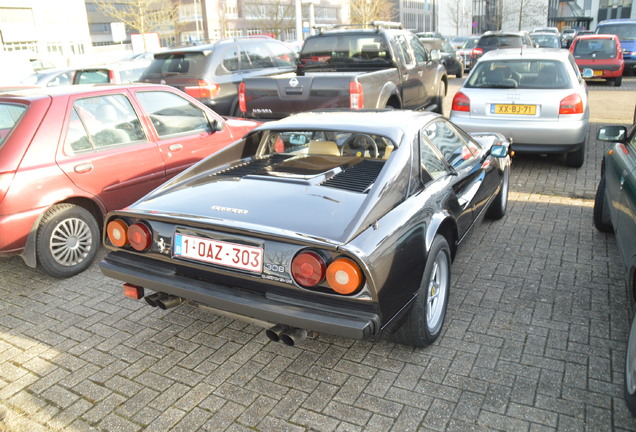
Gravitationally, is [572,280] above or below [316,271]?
below

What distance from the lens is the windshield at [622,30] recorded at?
19391 millimetres

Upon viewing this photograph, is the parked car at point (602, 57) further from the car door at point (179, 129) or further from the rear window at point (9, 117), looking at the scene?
the rear window at point (9, 117)

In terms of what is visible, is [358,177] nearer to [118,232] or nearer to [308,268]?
[308,268]


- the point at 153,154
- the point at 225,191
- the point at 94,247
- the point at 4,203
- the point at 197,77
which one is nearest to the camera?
the point at 225,191

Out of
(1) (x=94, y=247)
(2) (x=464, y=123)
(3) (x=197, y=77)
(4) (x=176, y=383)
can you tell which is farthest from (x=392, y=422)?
(3) (x=197, y=77)

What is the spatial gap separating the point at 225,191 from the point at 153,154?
2197mm

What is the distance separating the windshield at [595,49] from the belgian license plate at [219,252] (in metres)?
17.1

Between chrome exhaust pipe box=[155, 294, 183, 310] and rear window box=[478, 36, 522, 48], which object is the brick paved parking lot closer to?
chrome exhaust pipe box=[155, 294, 183, 310]

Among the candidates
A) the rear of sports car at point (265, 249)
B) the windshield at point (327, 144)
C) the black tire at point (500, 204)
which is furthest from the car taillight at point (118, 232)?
the black tire at point (500, 204)

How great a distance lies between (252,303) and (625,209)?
257 cm

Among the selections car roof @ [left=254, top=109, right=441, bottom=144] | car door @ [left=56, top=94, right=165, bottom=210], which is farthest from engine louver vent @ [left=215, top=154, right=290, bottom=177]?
car door @ [left=56, top=94, right=165, bottom=210]

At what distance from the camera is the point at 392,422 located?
2727 mm

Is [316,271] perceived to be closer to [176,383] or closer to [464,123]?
[176,383]

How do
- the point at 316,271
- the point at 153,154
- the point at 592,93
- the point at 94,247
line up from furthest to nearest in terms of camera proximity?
the point at 592,93 < the point at 153,154 < the point at 94,247 < the point at 316,271
